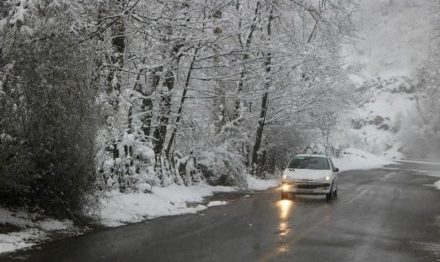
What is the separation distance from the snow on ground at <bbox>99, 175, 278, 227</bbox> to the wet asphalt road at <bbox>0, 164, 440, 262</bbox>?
1.80 ft

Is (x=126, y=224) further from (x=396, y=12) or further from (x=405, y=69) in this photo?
→ (x=396, y=12)

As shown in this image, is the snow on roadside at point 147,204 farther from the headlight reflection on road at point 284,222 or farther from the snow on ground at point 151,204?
the headlight reflection on road at point 284,222

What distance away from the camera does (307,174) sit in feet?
68.3

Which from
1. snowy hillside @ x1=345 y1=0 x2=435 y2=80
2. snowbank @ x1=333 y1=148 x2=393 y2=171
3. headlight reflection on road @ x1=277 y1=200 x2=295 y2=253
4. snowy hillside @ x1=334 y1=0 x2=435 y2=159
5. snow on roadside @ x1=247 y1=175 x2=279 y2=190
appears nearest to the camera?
headlight reflection on road @ x1=277 y1=200 x2=295 y2=253

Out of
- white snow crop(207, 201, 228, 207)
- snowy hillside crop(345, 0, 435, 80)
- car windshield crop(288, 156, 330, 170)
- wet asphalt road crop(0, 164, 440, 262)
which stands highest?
snowy hillside crop(345, 0, 435, 80)

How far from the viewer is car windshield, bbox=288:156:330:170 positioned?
2185 cm

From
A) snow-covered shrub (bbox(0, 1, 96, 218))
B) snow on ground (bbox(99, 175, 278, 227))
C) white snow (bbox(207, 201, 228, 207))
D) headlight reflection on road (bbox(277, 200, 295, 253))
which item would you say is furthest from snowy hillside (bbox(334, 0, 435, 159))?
snow-covered shrub (bbox(0, 1, 96, 218))

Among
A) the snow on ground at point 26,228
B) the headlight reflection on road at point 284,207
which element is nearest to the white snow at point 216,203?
the headlight reflection on road at point 284,207

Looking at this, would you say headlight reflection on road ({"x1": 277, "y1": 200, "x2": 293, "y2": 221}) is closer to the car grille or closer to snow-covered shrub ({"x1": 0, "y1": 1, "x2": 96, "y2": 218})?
the car grille

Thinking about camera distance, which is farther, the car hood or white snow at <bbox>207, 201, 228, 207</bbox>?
the car hood

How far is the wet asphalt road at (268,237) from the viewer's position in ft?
31.6

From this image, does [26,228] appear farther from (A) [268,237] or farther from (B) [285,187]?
(B) [285,187]

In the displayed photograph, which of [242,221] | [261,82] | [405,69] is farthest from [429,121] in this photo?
[242,221]

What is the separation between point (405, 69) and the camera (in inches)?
5089
